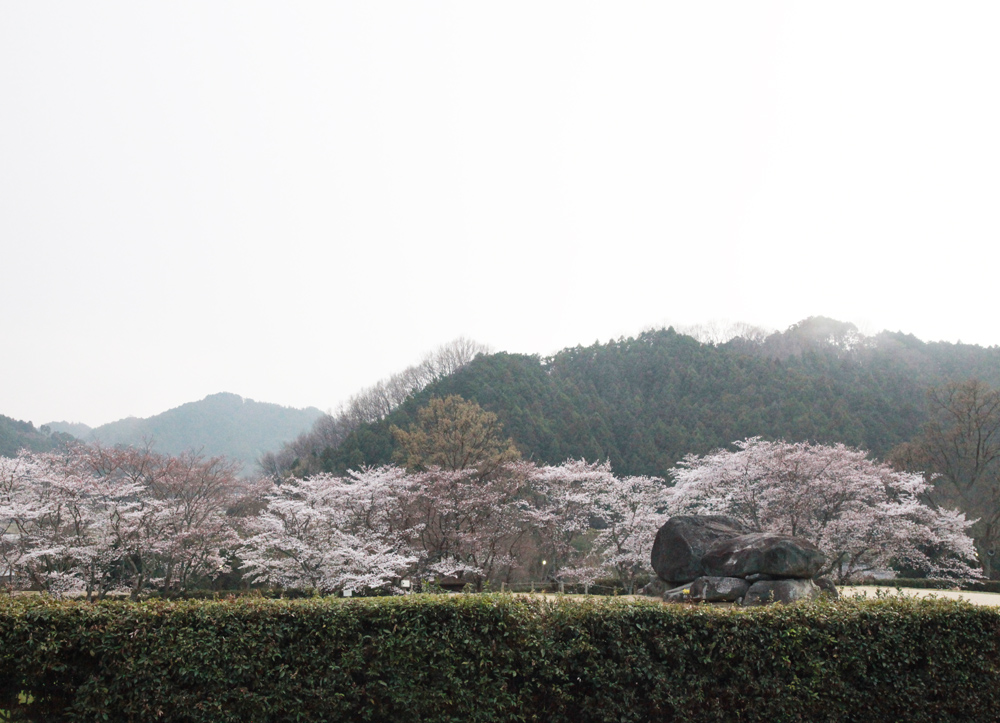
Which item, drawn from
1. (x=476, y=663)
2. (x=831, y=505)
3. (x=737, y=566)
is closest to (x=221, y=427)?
(x=831, y=505)

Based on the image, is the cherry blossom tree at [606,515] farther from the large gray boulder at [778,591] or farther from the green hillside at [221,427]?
the green hillside at [221,427]

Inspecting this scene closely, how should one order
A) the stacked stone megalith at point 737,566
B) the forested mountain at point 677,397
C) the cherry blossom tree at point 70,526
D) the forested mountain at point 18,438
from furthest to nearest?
the forested mountain at point 677,397 < the forested mountain at point 18,438 < the cherry blossom tree at point 70,526 < the stacked stone megalith at point 737,566

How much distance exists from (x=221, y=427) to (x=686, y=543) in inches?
2815

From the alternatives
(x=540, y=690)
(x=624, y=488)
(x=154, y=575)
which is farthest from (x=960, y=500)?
(x=154, y=575)

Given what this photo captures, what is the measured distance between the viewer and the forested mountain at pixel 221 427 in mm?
65812

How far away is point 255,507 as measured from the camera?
2388 centimetres

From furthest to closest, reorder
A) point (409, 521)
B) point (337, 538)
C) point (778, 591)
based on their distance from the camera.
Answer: point (409, 521), point (337, 538), point (778, 591)

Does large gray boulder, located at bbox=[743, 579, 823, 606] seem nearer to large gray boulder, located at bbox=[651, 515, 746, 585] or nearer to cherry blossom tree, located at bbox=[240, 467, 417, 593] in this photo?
large gray boulder, located at bbox=[651, 515, 746, 585]

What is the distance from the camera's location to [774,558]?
387 inches

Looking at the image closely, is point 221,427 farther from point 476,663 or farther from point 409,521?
point 476,663

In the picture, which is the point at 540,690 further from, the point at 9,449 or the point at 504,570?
the point at 9,449

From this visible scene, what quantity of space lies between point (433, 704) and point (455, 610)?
2.12 feet

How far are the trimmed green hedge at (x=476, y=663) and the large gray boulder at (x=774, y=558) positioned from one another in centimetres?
531

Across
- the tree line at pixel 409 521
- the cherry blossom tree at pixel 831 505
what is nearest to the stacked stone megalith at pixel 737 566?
the cherry blossom tree at pixel 831 505
